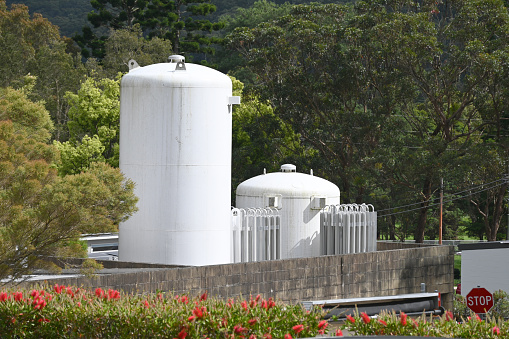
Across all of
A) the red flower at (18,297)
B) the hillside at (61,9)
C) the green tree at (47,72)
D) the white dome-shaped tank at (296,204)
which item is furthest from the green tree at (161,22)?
the red flower at (18,297)

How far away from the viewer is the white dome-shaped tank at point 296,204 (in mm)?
25266

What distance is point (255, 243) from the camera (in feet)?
77.7

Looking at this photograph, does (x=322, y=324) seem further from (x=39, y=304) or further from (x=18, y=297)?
(x=18, y=297)

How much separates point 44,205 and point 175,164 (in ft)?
29.3

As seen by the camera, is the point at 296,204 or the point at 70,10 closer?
the point at 296,204

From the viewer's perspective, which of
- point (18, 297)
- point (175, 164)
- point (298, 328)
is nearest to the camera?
point (298, 328)

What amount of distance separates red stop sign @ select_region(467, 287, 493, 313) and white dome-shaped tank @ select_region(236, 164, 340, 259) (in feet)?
17.2

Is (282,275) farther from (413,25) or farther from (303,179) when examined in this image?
(413,25)

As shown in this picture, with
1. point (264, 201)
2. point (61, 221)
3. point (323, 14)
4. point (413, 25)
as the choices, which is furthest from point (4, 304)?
point (323, 14)

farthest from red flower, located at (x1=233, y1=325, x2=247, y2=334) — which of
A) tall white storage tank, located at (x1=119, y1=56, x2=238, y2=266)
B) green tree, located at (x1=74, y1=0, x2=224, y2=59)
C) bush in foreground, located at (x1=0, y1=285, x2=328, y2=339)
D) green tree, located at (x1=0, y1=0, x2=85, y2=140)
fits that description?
green tree, located at (x1=74, y1=0, x2=224, y2=59)

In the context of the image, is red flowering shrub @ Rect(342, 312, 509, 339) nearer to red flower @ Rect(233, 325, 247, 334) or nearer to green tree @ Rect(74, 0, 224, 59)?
red flower @ Rect(233, 325, 247, 334)

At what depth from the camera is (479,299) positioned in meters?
26.7

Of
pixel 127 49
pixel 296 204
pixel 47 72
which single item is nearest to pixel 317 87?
pixel 127 49

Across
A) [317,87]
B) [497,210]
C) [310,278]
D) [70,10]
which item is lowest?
[310,278]
